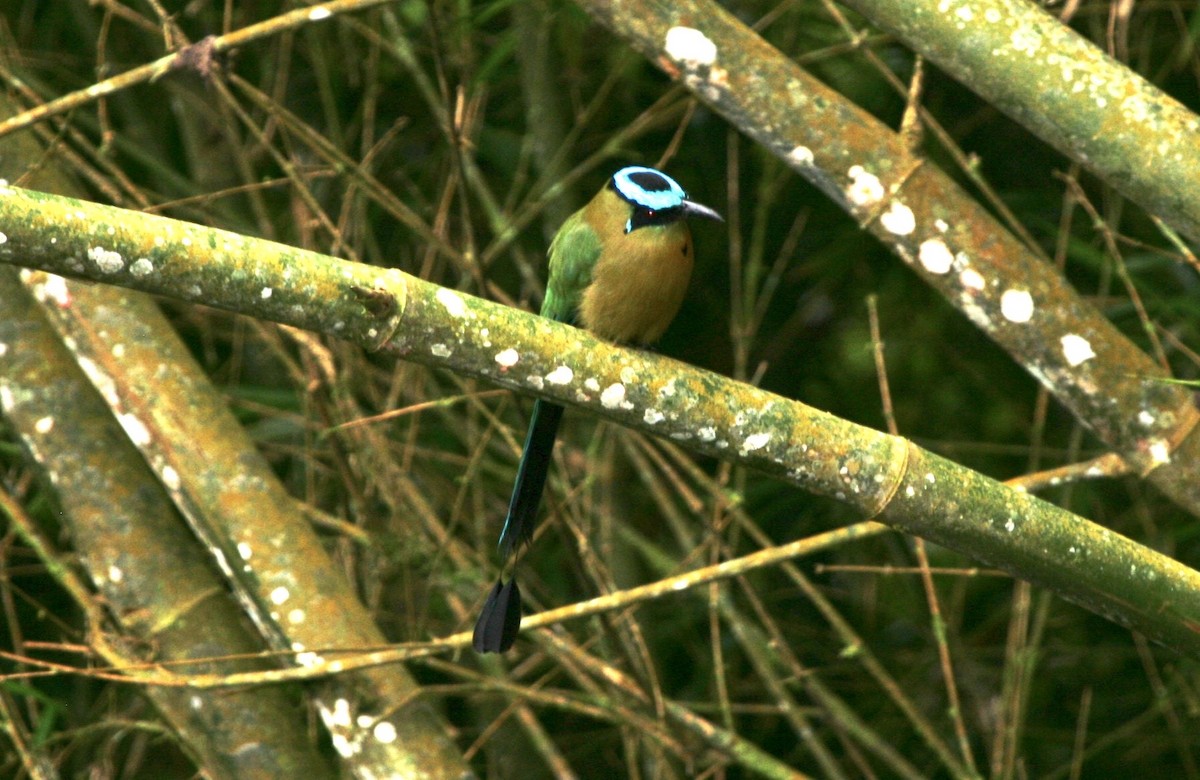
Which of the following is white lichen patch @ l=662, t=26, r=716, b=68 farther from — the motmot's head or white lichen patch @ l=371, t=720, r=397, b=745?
white lichen patch @ l=371, t=720, r=397, b=745

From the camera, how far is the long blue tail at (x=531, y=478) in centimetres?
250

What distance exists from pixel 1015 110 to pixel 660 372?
2.25 feet

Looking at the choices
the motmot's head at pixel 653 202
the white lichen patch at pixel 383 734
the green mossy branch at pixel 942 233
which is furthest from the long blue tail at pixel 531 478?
the green mossy branch at pixel 942 233

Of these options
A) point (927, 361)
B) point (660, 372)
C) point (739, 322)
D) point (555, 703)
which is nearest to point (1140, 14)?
point (927, 361)

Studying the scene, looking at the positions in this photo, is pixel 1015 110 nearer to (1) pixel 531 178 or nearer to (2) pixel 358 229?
(2) pixel 358 229

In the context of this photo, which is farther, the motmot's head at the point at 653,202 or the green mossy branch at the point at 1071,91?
the motmot's head at the point at 653,202

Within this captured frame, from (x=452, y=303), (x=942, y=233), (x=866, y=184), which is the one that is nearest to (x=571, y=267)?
(x=866, y=184)

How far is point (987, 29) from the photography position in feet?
7.04

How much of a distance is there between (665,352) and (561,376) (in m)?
2.00

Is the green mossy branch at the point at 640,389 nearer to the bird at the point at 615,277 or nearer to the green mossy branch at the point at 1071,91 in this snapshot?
the green mossy branch at the point at 1071,91

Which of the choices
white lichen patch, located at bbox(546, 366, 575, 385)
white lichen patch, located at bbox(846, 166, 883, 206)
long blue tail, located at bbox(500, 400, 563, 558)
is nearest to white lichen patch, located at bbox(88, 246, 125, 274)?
white lichen patch, located at bbox(546, 366, 575, 385)

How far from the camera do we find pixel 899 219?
244 centimetres

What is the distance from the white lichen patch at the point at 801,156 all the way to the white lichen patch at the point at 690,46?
20cm

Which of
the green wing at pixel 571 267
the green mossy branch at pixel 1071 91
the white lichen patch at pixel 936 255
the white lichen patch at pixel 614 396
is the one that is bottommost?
the green wing at pixel 571 267
